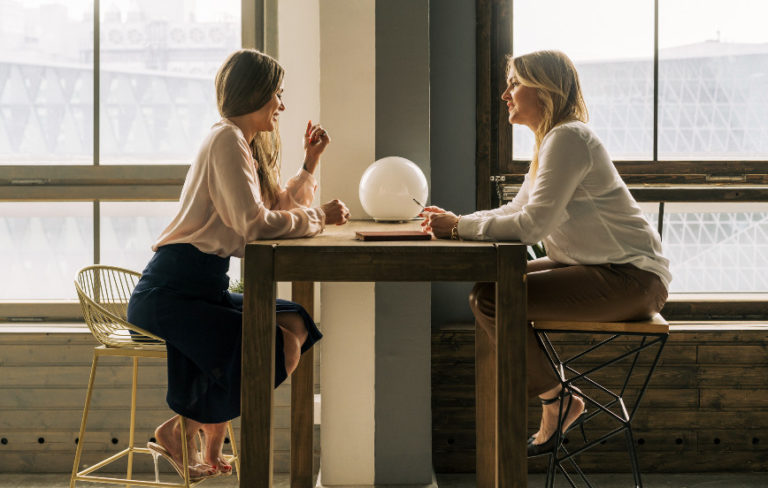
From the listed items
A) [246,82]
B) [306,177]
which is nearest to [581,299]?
[306,177]

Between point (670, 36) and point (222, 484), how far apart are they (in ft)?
8.77

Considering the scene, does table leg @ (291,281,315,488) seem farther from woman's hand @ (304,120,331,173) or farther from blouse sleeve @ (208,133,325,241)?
blouse sleeve @ (208,133,325,241)

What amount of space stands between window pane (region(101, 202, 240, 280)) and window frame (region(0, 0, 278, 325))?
0.06m

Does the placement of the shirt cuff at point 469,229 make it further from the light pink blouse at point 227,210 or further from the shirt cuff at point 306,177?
the shirt cuff at point 306,177

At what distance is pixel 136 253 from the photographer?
3.62 metres

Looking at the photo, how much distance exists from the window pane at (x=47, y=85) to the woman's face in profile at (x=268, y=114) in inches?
52.9

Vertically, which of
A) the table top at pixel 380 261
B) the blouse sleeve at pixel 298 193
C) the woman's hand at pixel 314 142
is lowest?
the table top at pixel 380 261

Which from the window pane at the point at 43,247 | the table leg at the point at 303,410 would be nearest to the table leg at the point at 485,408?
the table leg at the point at 303,410

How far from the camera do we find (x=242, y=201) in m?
2.21

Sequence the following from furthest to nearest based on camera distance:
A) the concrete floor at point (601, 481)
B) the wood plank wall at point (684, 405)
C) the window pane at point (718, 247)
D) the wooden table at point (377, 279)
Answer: the window pane at point (718, 247), the wood plank wall at point (684, 405), the concrete floor at point (601, 481), the wooden table at point (377, 279)

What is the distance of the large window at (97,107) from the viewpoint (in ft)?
11.7

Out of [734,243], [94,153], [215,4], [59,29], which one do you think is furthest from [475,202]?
[59,29]

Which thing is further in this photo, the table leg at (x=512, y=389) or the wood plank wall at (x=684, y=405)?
the wood plank wall at (x=684, y=405)

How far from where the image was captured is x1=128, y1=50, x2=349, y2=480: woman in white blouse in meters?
2.26
